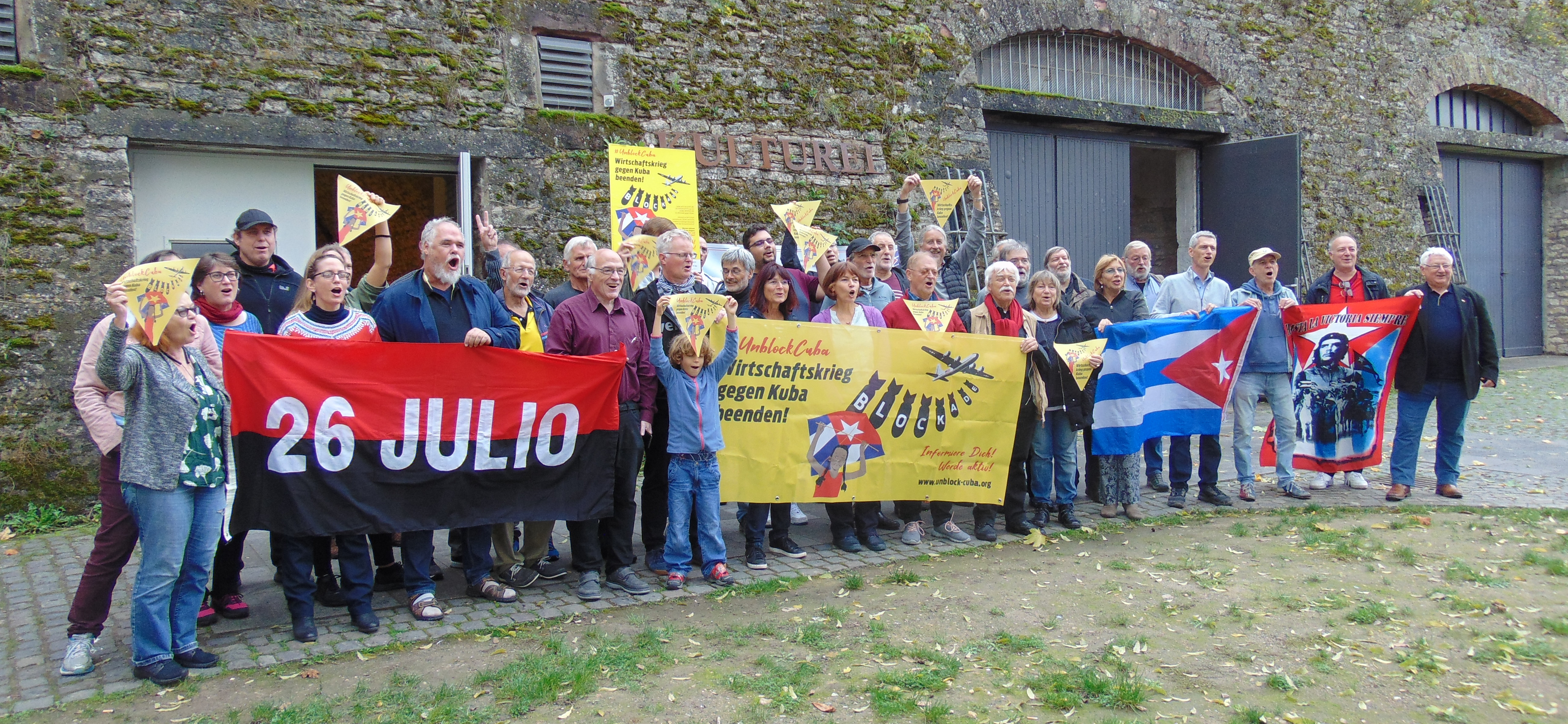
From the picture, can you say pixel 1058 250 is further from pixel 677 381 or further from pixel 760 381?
pixel 677 381

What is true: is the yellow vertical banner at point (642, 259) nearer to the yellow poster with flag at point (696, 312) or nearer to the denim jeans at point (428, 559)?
the yellow poster with flag at point (696, 312)

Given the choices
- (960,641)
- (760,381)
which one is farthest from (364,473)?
(960,641)

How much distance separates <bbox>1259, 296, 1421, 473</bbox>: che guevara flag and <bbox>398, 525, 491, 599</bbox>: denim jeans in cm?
583

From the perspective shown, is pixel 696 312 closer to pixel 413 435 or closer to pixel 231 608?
pixel 413 435

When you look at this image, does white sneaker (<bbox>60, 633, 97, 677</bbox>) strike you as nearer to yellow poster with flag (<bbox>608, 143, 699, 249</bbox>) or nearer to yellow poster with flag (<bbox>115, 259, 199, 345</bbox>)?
yellow poster with flag (<bbox>115, 259, 199, 345</bbox>)

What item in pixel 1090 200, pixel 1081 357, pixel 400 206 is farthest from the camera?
pixel 1090 200

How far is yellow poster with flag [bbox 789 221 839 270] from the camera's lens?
21.5 feet

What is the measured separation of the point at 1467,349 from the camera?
6887 mm

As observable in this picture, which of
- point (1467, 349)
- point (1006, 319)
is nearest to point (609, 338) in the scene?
point (1006, 319)

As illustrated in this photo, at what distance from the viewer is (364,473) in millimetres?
4730

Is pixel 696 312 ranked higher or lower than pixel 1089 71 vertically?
lower

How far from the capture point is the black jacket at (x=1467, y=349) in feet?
22.6

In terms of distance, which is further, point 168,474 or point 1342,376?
point 1342,376

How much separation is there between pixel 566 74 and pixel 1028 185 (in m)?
5.82
